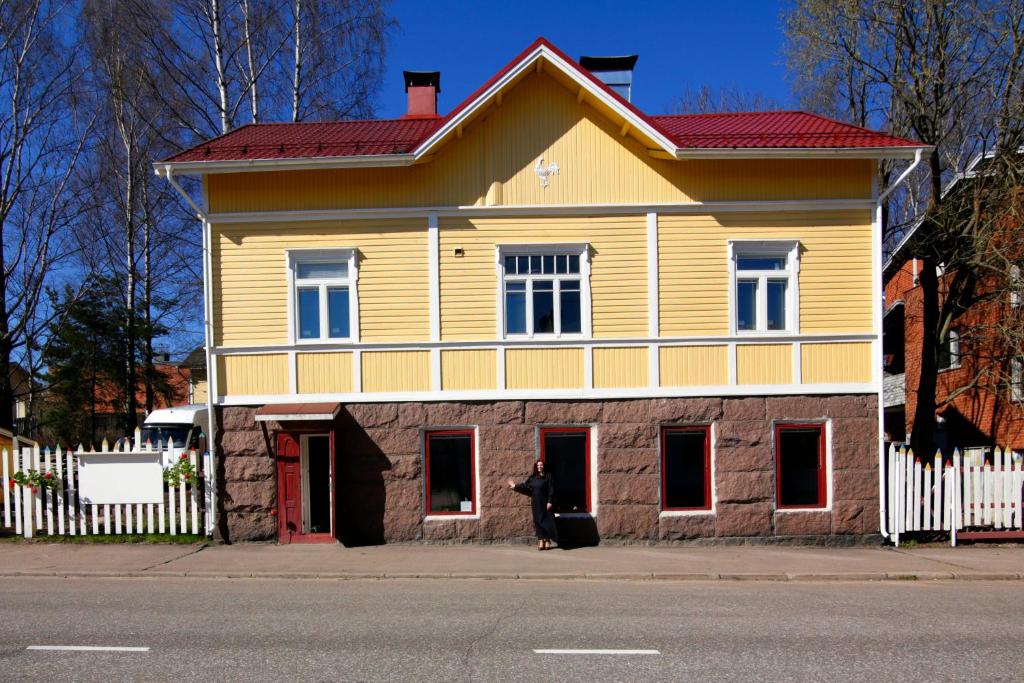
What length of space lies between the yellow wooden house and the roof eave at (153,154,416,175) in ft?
0.75

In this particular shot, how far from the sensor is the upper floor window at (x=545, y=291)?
14062mm

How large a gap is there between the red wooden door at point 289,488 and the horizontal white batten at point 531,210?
12.6 feet

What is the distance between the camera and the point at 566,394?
13.9 metres

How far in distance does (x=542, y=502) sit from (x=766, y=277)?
5574 millimetres

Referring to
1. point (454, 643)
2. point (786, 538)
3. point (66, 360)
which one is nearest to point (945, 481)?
point (786, 538)

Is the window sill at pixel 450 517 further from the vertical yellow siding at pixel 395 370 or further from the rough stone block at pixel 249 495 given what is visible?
the rough stone block at pixel 249 495

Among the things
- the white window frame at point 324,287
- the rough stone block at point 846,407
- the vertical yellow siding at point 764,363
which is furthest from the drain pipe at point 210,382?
the rough stone block at point 846,407

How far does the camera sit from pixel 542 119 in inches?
559

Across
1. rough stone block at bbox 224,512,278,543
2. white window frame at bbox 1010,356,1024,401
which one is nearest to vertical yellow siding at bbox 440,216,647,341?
rough stone block at bbox 224,512,278,543

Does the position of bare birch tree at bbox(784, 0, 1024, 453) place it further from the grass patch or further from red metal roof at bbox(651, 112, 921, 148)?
→ the grass patch

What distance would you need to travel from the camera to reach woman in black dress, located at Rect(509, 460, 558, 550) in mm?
13266

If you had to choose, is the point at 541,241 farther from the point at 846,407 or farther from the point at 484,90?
the point at 846,407

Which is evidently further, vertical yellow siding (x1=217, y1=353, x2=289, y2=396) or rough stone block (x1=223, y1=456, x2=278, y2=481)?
vertical yellow siding (x1=217, y1=353, x2=289, y2=396)

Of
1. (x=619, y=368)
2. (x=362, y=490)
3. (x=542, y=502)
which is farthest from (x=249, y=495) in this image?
(x=619, y=368)
